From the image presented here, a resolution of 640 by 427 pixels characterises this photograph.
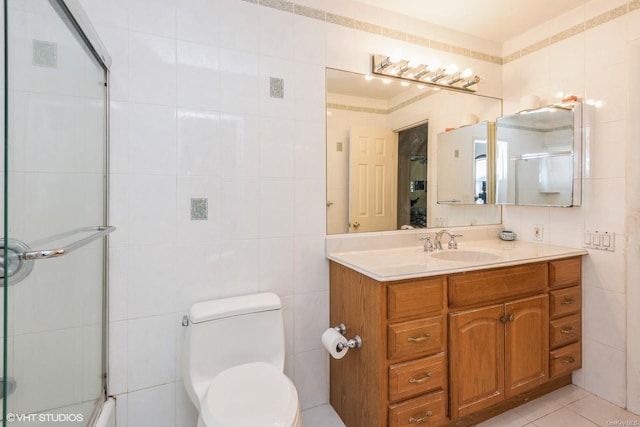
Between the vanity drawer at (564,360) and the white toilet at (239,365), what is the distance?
60.2 inches

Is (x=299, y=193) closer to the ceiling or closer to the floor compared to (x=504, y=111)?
closer to the floor

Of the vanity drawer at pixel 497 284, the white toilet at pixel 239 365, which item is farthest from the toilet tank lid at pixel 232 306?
the vanity drawer at pixel 497 284

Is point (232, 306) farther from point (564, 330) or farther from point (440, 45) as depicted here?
point (440, 45)

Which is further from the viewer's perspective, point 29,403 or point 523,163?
point 523,163

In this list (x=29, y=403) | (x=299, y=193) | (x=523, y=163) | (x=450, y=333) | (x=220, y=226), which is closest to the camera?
(x=29, y=403)

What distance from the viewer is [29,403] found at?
873 mm

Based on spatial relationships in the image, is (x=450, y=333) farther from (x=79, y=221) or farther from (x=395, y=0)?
(x=395, y=0)

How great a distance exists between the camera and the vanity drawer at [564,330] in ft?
5.75

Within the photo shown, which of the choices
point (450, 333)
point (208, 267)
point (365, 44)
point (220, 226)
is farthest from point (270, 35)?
point (450, 333)

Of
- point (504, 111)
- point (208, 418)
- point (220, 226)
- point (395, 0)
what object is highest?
point (395, 0)

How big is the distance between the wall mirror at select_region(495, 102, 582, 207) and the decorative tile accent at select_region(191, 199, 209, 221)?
196 centimetres

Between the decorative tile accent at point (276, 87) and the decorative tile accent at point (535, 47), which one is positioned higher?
the decorative tile accent at point (535, 47)

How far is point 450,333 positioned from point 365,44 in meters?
1.65

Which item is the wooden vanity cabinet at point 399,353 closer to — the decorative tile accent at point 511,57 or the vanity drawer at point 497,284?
the vanity drawer at point 497,284
